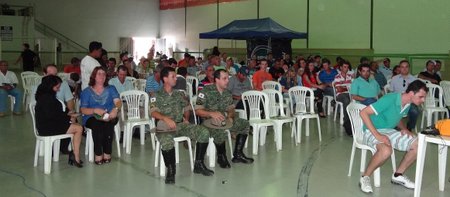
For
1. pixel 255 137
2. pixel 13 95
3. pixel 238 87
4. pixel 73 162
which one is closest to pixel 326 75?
pixel 238 87

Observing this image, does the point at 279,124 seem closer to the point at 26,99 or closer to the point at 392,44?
the point at 26,99

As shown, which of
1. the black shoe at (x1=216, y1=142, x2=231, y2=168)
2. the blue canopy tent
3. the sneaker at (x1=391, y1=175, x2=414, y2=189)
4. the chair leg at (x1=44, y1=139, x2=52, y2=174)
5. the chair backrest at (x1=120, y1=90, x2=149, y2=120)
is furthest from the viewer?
the blue canopy tent

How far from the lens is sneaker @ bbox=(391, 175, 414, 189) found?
4.02 metres

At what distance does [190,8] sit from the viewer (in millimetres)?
20000

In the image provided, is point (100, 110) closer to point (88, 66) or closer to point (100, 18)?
point (88, 66)

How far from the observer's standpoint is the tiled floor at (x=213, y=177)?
3936 millimetres

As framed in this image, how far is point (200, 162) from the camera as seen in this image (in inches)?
175

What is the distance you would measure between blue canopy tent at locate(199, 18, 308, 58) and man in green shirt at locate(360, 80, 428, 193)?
7440 millimetres

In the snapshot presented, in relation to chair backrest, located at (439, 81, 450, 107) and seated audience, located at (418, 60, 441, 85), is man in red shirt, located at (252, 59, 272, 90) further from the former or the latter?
seated audience, located at (418, 60, 441, 85)

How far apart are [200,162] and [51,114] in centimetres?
160

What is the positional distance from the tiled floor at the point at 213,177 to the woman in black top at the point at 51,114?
0.41 m

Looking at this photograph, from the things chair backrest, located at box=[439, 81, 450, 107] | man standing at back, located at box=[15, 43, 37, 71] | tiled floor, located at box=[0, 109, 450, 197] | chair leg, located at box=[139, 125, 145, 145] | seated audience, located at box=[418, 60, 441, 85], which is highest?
man standing at back, located at box=[15, 43, 37, 71]

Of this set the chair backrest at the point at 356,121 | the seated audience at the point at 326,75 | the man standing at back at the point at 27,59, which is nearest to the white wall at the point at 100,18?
the man standing at back at the point at 27,59

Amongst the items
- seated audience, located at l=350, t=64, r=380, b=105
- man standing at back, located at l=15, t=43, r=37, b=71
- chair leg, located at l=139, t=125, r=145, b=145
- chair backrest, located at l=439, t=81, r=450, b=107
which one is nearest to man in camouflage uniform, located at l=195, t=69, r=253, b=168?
chair leg, located at l=139, t=125, r=145, b=145
